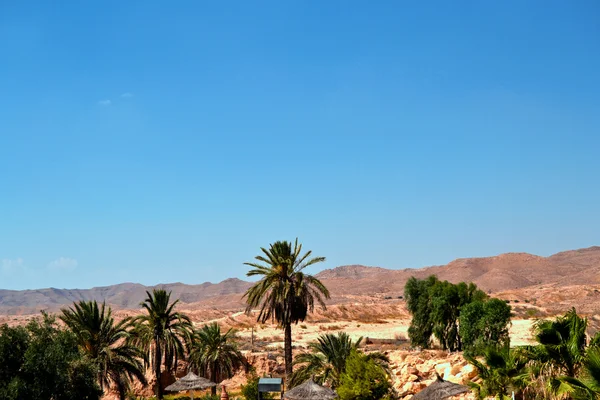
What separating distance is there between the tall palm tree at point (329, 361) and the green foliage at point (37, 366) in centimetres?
1299

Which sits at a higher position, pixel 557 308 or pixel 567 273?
A: pixel 567 273

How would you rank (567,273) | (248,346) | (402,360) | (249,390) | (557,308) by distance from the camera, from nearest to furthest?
(249,390) < (402,360) < (248,346) < (557,308) < (567,273)

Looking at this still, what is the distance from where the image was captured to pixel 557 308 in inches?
3246

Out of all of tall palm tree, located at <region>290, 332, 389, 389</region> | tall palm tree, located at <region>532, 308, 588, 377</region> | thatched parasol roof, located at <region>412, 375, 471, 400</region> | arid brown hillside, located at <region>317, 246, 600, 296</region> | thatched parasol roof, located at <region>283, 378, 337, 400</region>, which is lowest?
thatched parasol roof, located at <region>283, 378, 337, 400</region>

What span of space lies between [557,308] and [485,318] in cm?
4819

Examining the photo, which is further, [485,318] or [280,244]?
[485,318]

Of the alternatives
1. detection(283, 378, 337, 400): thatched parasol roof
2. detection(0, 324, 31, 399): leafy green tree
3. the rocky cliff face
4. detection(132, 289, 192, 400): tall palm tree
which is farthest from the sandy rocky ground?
detection(0, 324, 31, 399): leafy green tree

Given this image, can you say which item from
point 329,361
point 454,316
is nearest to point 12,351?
point 329,361

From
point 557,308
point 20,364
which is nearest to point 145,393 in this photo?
point 20,364

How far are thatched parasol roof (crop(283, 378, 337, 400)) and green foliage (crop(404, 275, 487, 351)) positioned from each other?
61.1ft

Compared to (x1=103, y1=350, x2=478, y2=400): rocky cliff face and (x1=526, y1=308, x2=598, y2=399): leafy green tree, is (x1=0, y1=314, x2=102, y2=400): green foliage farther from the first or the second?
(x1=526, y1=308, x2=598, y2=399): leafy green tree

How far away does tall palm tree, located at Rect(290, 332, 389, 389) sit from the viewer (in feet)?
106

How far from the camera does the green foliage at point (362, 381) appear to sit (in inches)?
1148

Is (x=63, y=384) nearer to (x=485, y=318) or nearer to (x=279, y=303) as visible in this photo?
(x=279, y=303)
